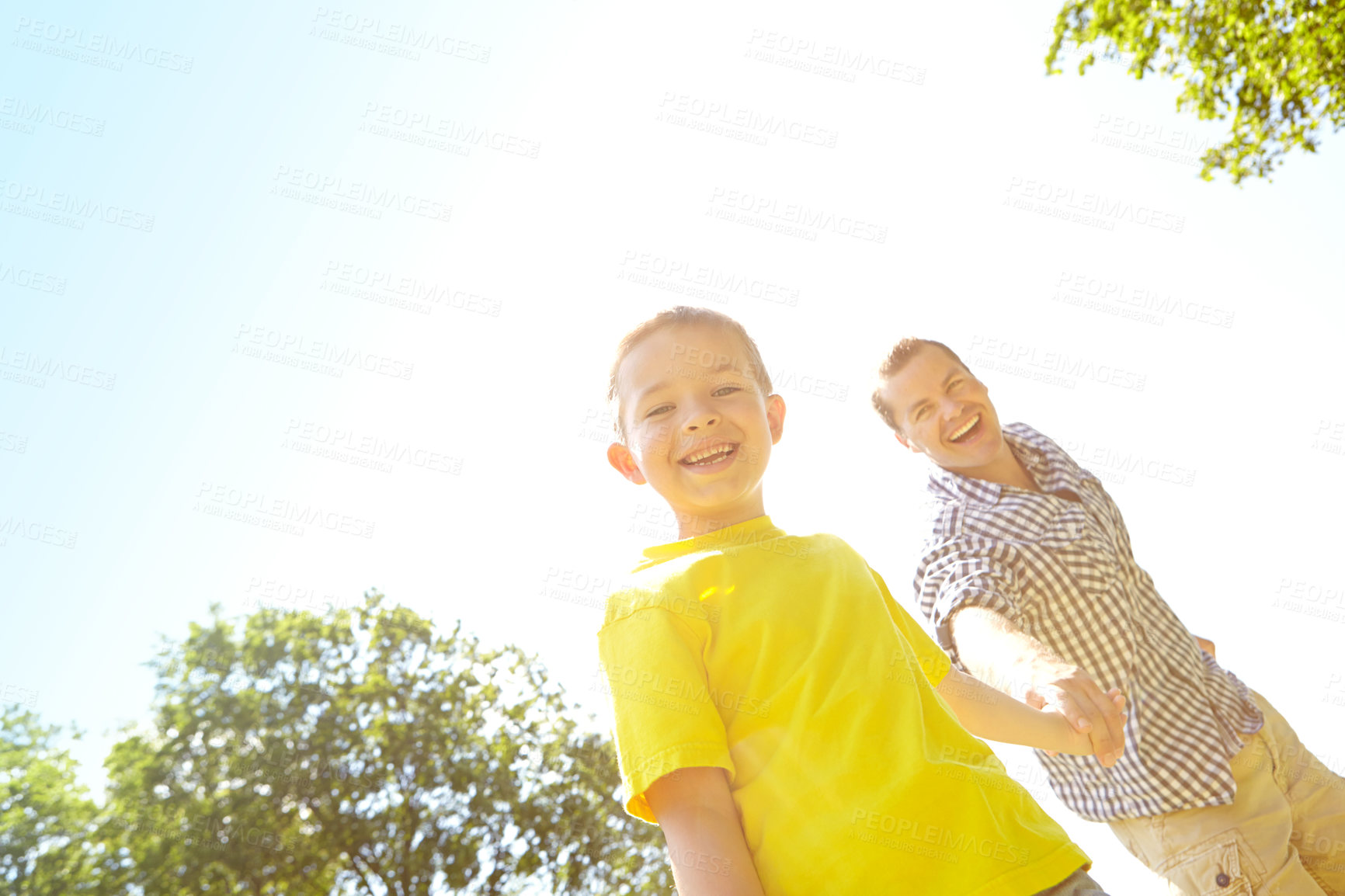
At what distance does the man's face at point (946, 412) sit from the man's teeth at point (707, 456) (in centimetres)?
178

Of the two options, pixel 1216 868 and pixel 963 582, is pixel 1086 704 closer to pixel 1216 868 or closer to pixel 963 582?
pixel 963 582

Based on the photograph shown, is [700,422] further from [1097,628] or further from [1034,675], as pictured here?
[1097,628]

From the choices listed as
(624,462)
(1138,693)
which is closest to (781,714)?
(624,462)

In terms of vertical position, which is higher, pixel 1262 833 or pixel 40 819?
pixel 40 819

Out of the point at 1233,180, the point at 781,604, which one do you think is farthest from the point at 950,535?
the point at 1233,180

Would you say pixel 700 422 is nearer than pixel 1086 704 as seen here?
No

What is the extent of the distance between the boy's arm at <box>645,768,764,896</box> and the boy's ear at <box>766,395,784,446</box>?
1160 mm

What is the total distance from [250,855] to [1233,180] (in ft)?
62.1

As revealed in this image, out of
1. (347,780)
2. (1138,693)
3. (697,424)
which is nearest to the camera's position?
(697,424)

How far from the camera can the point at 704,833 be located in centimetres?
163

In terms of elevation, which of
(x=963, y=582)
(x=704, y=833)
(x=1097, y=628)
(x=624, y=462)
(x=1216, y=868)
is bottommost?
(x=1216, y=868)

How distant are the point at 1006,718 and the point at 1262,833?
1612mm

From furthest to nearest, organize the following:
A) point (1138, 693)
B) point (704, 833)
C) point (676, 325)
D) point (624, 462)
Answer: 1. point (1138, 693)
2. point (624, 462)
3. point (676, 325)
4. point (704, 833)

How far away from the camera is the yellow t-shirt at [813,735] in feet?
5.38
